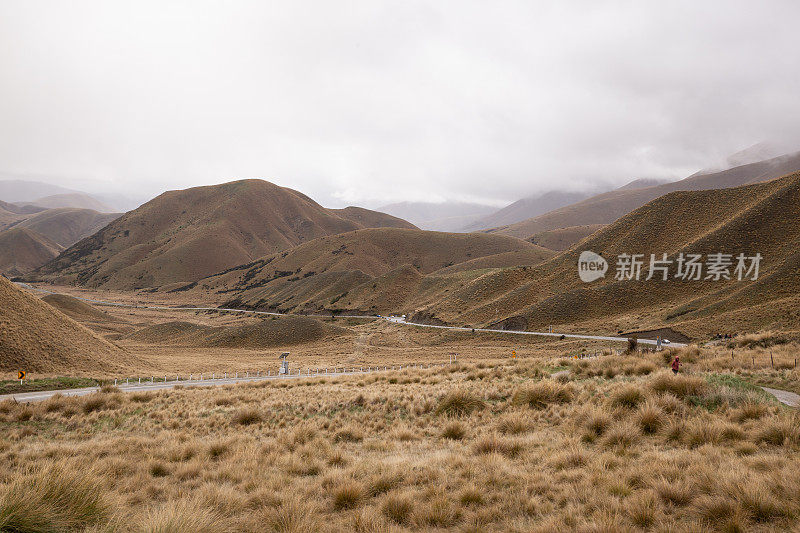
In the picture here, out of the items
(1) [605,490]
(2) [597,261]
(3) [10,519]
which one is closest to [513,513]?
(1) [605,490]

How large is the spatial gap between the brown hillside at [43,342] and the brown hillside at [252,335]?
95.0ft

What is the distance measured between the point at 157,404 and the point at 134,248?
220 metres

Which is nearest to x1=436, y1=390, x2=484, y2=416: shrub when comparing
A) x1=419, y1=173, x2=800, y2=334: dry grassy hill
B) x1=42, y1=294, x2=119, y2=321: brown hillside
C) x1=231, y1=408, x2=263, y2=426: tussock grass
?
x1=231, y1=408, x2=263, y2=426: tussock grass

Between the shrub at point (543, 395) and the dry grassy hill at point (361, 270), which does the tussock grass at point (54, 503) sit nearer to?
the shrub at point (543, 395)

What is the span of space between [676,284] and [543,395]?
56095 millimetres

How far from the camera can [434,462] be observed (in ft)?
24.5

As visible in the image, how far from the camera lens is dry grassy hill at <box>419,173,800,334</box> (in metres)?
42.3

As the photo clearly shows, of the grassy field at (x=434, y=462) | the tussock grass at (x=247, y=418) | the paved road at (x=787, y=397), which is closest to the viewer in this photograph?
the grassy field at (x=434, y=462)

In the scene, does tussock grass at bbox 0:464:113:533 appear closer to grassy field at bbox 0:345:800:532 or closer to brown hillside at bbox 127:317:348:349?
grassy field at bbox 0:345:800:532

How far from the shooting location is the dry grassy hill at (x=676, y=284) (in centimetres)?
4234

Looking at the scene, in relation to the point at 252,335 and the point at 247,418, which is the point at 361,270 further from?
the point at 247,418

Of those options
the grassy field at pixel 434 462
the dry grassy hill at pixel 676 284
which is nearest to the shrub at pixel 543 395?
the grassy field at pixel 434 462

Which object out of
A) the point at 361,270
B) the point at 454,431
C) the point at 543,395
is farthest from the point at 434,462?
the point at 361,270

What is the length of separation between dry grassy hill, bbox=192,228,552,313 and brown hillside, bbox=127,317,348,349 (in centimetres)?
1926
